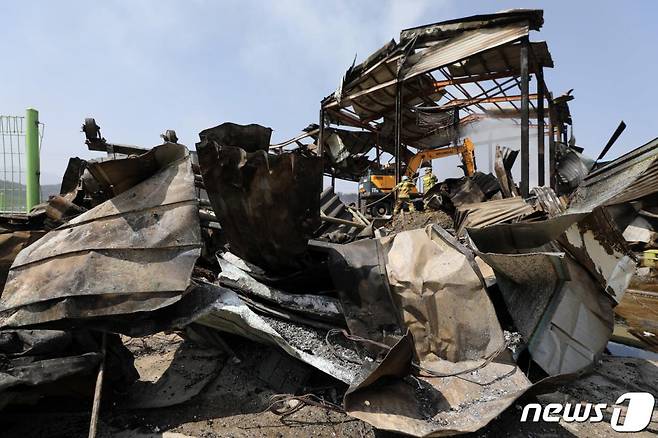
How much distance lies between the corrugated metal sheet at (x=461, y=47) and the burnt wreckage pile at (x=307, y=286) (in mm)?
3863

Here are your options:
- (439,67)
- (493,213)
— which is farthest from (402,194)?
(493,213)

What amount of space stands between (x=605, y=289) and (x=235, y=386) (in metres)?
2.50

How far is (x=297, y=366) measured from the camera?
2.24 meters

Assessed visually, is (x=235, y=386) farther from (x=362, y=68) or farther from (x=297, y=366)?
(x=362, y=68)

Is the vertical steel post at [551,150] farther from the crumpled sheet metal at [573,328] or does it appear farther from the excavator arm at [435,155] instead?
the crumpled sheet metal at [573,328]

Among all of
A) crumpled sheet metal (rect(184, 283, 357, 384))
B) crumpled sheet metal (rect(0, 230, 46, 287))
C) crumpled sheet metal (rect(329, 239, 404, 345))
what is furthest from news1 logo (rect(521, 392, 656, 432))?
crumpled sheet metal (rect(0, 230, 46, 287))

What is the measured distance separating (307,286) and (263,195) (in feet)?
2.53

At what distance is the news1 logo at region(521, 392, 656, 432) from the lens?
1927mm

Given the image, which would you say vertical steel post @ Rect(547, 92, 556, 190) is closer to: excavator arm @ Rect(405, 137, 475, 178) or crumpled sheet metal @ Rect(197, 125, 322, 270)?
excavator arm @ Rect(405, 137, 475, 178)

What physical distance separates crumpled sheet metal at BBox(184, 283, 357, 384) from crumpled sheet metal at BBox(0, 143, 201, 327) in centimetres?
31

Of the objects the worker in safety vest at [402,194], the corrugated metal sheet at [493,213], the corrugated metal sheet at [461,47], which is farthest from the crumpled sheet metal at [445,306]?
the worker in safety vest at [402,194]

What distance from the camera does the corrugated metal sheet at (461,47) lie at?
6.02m

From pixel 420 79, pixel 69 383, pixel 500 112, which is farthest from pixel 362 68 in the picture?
pixel 69 383

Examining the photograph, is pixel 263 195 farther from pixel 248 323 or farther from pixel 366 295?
pixel 366 295
